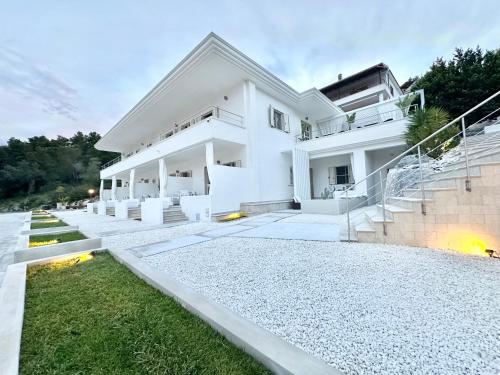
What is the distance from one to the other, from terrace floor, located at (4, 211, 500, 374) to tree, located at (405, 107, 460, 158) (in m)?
6.66

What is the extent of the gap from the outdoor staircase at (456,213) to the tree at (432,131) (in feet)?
17.1

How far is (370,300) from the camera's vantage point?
7.72 ft

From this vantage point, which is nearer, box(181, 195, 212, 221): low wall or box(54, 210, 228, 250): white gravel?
box(54, 210, 228, 250): white gravel

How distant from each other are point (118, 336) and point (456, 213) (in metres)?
5.16

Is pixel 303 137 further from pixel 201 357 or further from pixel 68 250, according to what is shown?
pixel 201 357

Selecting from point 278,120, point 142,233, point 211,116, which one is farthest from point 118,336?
point 278,120

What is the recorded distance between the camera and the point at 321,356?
156 centimetres

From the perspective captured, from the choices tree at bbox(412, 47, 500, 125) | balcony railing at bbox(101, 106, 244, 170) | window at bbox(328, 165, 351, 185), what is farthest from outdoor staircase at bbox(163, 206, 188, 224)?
A: tree at bbox(412, 47, 500, 125)

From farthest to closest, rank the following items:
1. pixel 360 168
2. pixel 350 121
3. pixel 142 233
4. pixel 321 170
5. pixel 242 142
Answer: pixel 321 170
pixel 350 121
pixel 360 168
pixel 242 142
pixel 142 233

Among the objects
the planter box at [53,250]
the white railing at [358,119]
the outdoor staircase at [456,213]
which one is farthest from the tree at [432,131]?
the planter box at [53,250]

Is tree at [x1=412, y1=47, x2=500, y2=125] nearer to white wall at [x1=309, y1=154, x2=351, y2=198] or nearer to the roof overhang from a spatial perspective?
the roof overhang

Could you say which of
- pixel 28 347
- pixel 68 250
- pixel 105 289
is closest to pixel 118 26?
pixel 68 250

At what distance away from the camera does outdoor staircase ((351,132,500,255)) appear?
342 centimetres

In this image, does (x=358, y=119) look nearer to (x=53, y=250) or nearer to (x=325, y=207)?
(x=325, y=207)
